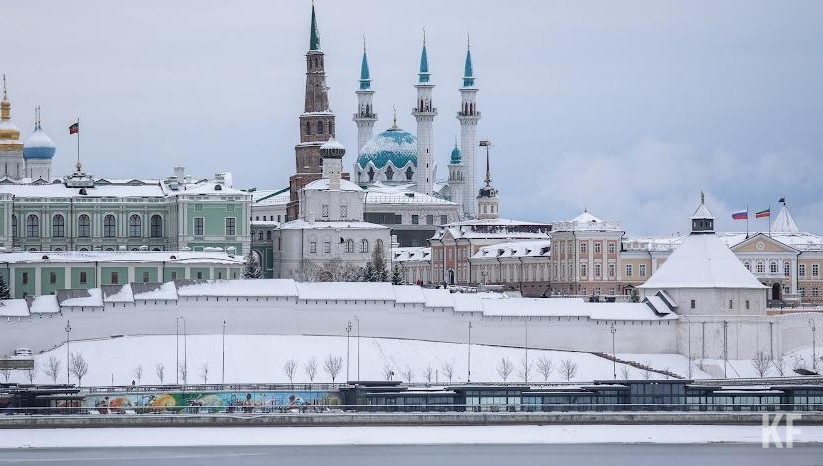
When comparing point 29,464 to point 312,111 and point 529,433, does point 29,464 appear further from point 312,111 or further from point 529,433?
point 312,111

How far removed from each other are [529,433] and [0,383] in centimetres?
2222

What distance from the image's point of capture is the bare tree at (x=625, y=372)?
113 m

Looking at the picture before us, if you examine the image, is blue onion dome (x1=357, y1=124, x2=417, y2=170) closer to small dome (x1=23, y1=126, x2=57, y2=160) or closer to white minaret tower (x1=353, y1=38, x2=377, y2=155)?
white minaret tower (x1=353, y1=38, x2=377, y2=155)

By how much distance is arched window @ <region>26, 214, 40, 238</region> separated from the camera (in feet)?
459

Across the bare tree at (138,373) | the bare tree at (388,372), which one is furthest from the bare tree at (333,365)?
the bare tree at (138,373)

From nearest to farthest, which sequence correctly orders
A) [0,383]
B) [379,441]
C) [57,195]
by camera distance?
[379,441], [0,383], [57,195]

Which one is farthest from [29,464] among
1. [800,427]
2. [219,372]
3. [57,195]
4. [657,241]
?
[657,241]

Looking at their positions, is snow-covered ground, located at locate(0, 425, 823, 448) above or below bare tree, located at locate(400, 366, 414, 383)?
below

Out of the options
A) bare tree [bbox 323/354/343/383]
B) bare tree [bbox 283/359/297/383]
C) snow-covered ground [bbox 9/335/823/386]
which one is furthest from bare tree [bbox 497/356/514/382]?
bare tree [bbox 283/359/297/383]

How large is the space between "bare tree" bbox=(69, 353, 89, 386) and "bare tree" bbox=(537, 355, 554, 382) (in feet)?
63.7

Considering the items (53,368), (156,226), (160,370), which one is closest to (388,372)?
(160,370)

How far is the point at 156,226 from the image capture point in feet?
467

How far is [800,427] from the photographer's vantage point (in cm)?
10081

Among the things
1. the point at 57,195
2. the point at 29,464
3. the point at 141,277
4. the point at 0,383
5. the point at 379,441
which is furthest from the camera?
the point at 57,195
